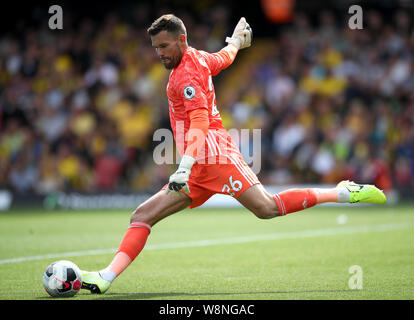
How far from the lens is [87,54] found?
19547 mm

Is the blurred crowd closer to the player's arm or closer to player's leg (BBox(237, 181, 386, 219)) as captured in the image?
player's leg (BBox(237, 181, 386, 219))

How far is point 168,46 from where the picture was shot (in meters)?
5.96

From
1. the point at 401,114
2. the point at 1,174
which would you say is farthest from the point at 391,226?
the point at 1,174

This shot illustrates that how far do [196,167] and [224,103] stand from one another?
12971 mm

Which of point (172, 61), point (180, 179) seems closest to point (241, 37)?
point (172, 61)

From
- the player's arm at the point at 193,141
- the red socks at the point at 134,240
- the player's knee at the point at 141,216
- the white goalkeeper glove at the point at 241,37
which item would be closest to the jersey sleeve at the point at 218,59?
the white goalkeeper glove at the point at 241,37

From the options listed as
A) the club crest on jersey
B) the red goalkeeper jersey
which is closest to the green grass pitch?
the red goalkeeper jersey

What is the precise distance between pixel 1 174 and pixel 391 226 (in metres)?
10.7

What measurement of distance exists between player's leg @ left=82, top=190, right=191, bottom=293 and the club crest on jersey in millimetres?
933

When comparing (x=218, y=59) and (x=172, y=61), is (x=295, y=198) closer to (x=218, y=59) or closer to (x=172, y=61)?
(x=218, y=59)

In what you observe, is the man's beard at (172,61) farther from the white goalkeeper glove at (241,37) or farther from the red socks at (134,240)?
the red socks at (134,240)

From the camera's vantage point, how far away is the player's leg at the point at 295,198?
6.07m

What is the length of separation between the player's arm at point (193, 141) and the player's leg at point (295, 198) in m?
0.67
